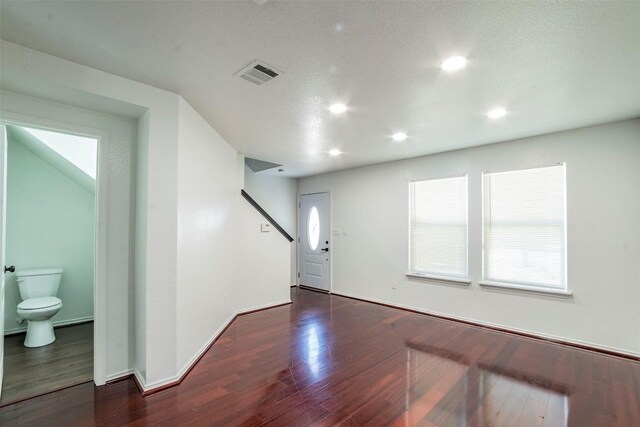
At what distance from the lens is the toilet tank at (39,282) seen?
332 centimetres

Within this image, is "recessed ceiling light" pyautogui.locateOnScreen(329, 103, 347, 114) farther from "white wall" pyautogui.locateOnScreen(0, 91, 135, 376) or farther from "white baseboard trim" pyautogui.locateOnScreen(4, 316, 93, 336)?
"white baseboard trim" pyautogui.locateOnScreen(4, 316, 93, 336)

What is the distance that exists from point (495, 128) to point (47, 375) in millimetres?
5015

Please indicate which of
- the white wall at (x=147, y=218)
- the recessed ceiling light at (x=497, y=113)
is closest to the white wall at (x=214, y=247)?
the white wall at (x=147, y=218)

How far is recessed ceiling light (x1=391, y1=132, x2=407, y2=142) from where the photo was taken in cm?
353

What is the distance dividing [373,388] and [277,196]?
451cm

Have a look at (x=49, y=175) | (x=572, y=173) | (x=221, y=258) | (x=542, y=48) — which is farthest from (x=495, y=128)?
(x=49, y=175)

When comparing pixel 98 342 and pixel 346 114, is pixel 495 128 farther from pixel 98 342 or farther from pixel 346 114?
pixel 98 342

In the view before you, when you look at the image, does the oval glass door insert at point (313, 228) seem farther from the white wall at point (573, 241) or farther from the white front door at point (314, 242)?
the white wall at point (573, 241)

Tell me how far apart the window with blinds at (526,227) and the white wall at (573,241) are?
99 mm

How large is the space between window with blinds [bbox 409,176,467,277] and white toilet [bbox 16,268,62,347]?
468 centimetres

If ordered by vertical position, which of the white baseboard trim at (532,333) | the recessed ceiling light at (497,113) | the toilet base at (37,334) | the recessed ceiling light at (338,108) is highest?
the recessed ceiling light at (338,108)

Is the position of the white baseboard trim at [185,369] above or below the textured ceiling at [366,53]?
below

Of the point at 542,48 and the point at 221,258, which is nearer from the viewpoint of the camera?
the point at 542,48

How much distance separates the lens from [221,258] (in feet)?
11.9
